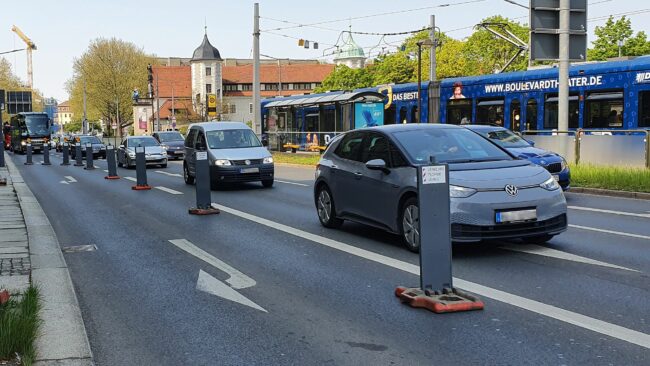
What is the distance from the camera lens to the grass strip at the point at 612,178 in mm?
15607

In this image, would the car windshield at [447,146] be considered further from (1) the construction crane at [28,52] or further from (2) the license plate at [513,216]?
(1) the construction crane at [28,52]

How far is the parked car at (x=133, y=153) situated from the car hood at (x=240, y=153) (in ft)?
43.7

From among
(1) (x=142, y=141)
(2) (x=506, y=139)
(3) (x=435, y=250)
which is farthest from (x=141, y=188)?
(1) (x=142, y=141)

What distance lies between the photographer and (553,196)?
8.23m

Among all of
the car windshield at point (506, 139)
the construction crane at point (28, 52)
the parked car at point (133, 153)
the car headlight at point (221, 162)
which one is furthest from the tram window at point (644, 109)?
the construction crane at point (28, 52)

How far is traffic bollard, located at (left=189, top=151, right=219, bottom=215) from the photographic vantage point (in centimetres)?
1303

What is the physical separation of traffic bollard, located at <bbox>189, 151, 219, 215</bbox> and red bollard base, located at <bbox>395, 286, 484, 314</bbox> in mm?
7384

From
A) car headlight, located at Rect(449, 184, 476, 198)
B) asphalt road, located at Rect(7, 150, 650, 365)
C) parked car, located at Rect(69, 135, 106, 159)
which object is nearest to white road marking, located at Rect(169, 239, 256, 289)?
asphalt road, located at Rect(7, 150, 650, 365)

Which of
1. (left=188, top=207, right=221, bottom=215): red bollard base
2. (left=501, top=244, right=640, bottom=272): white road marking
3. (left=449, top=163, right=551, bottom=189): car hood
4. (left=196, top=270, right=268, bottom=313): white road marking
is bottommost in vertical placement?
(left=196, top=270, right=268, bottom=313): white road marking

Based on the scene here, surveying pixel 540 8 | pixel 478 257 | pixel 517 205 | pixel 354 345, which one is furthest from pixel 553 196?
pixel 540 8

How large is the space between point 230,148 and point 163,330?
14299 millimetres

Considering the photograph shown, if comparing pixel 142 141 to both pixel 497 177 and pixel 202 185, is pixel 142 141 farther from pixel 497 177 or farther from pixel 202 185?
pixel 497 177

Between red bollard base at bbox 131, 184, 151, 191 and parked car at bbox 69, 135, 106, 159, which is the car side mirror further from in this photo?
parked car at bbox 69, 135, 106, 159

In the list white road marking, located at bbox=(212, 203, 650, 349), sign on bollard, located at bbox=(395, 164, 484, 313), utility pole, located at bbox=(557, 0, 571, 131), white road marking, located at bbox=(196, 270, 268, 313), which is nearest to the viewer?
white road marking, located at bbox=(212, 203, 650, 349)
